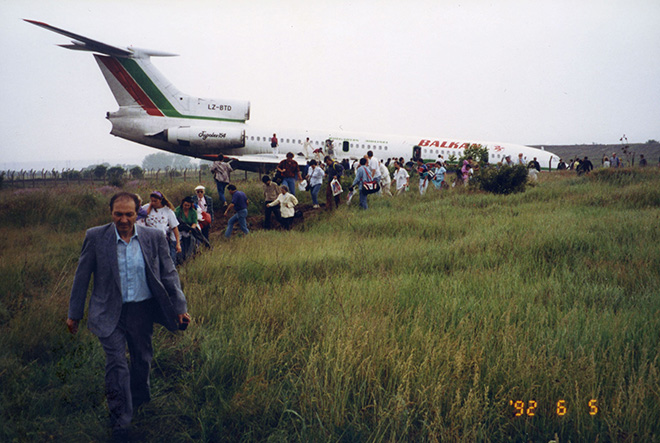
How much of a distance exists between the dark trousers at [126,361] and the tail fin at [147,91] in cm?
2586

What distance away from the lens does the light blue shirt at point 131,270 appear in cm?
331

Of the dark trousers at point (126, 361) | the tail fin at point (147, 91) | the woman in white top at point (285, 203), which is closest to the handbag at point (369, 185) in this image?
the woman in white top at point (285, 203)

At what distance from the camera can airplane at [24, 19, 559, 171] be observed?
25.7 metres

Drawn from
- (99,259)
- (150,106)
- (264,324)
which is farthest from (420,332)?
(150,106)

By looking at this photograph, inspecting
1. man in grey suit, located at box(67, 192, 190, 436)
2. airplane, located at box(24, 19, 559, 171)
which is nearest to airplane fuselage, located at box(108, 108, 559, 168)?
airplane, located at box(24, 19, 559, 171)

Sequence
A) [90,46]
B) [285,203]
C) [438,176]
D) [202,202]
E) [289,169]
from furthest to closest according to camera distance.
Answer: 1. [90,46]
2. [438,176]
3. [289,169]
4. [285,203]
5. [202,202]

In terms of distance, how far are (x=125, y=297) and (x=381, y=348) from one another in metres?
2.31

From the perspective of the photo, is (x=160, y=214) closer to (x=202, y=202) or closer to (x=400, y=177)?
(x=202, y=202)

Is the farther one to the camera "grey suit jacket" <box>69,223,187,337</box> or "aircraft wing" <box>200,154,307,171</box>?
"aircraft wing" <box>200,154,307,171</box>

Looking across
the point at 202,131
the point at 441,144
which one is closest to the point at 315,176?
the point at 202,131

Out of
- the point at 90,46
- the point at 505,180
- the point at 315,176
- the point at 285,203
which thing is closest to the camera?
the point at 285,203

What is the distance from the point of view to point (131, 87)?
87.0 ft

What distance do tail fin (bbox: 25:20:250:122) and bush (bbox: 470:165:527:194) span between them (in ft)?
56.7

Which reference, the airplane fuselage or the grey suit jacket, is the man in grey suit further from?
the airplane fuselage
